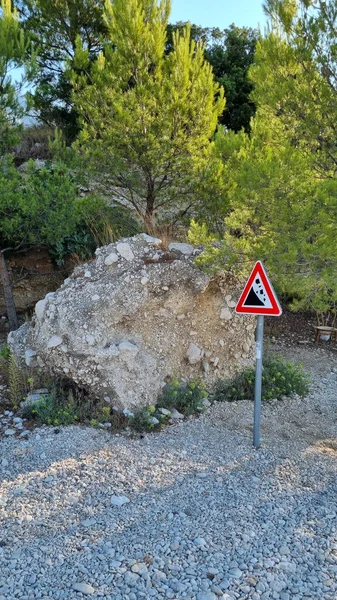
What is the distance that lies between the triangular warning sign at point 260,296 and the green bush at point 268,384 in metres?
1.85

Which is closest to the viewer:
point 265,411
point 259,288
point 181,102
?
point 259,288

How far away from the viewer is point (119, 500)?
132 inches

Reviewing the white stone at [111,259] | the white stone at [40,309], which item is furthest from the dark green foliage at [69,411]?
the white stone at [111,259]

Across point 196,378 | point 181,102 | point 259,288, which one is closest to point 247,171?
point 259,288

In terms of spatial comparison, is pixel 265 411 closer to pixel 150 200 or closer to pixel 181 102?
pixel 150 200

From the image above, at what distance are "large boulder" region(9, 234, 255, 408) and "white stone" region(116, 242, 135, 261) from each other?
0.04 ft

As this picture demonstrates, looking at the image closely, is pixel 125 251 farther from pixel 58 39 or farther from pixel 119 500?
pixel 58 39

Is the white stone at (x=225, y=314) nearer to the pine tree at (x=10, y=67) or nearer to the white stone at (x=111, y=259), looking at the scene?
the white stone at (x=111, y=259)

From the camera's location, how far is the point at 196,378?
5.72 m

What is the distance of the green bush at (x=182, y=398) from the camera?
17.1ft

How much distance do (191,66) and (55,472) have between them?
639 centimetres

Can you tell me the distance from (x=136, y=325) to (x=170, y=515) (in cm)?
253

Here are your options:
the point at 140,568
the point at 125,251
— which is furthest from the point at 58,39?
the point at 140,568

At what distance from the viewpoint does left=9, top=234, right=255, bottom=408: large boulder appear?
5082 millimetres
